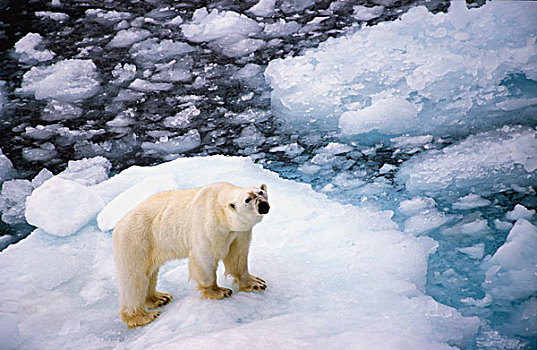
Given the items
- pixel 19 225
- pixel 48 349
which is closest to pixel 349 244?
pixel 48 349

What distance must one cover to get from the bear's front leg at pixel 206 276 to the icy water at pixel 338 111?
826 millimetres

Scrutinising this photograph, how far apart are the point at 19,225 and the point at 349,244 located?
1938 mm

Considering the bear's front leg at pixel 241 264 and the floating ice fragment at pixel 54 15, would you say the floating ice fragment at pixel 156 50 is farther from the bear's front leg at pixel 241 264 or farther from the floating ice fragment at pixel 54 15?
the bear's front leg at pixel 241 264

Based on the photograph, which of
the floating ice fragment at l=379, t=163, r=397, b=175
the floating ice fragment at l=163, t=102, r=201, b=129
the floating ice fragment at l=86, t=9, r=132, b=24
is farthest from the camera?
the floating ice fragment at l=86, t=9, r=132, b=24

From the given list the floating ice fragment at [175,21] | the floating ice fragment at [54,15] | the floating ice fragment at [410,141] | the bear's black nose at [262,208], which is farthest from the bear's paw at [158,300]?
the floating ice fragment at [54,15]

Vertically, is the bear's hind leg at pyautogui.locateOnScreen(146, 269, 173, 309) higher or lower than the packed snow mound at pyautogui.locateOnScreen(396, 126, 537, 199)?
lower

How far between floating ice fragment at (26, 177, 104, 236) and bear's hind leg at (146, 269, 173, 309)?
2.68ft

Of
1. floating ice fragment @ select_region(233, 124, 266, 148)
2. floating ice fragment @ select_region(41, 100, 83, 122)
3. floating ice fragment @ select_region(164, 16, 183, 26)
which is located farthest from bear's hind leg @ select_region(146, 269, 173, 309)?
floating ice fragment @ select_region(164, 16, 183, 26)

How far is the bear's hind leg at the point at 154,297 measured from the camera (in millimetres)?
1992

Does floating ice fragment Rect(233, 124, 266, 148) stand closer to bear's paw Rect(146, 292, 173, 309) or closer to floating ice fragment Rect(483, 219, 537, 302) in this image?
bear's paw Rect(146, 292, 173, 309)

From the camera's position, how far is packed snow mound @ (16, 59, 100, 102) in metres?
4.26

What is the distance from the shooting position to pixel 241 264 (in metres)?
1.94

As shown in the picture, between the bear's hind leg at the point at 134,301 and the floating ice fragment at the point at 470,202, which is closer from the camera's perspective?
the bear's hind leg at the point at 134,301

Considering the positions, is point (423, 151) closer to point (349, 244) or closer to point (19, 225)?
point (349, 244)
